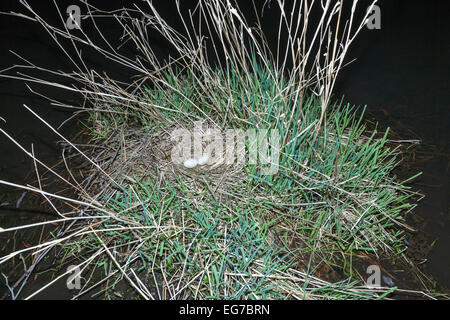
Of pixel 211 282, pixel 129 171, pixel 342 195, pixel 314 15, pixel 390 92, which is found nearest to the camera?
pixel 211 282

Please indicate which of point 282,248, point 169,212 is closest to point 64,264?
point 169,212

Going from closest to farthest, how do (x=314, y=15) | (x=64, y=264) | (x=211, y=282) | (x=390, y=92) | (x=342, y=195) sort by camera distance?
(x=211, y=282) → (x=64, y=264) → (x=342, y=195) → (x=390, y=92) → (x=314, y=15)

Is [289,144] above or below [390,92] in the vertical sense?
below

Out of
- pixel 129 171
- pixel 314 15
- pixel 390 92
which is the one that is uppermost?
pixel 314 15

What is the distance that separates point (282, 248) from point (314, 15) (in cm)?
235

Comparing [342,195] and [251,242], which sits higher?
[342,195]

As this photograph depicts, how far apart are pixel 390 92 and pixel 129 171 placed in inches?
66.7

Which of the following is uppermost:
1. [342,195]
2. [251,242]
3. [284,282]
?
[342,195]

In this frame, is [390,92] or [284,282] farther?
[390,92]

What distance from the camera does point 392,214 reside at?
4.63ft

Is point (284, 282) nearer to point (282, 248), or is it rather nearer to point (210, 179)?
point (282, 248)

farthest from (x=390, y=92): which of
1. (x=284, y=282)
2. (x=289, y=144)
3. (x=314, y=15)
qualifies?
(x=284, y=282)

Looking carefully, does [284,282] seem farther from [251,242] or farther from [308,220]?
[308,220]

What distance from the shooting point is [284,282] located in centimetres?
115
